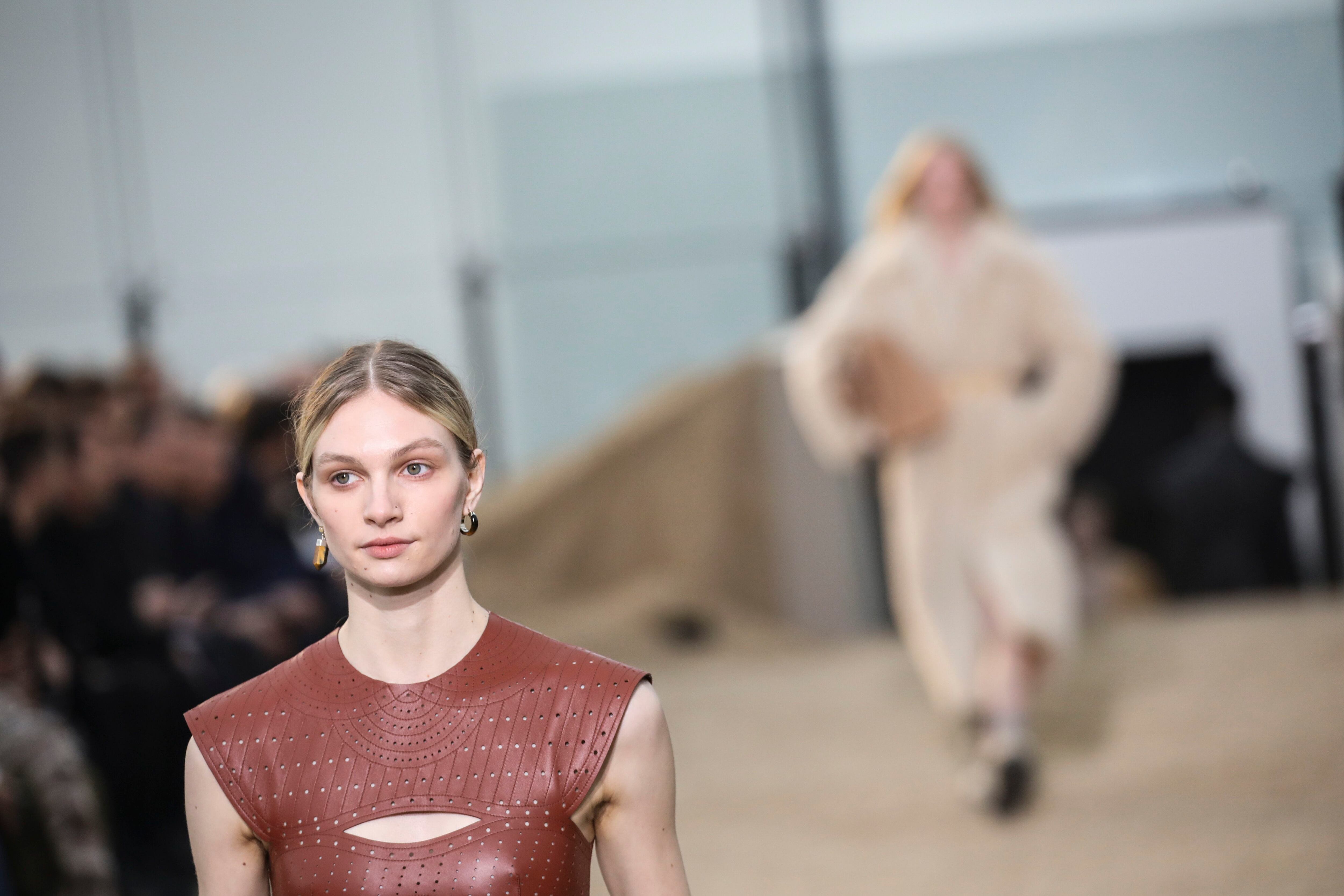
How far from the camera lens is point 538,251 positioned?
10.4 m

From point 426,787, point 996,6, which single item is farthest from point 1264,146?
point 426,787

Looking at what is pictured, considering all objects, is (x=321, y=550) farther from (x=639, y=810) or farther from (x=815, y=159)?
(x=815, y=159)

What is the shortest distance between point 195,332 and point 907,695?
489 centimetres

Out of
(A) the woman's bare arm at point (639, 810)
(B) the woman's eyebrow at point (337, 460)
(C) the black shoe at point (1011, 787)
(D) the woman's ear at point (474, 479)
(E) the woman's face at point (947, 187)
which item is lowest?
(C) the black shoe at point (1011, 787)

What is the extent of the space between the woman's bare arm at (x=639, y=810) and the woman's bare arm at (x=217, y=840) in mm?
250

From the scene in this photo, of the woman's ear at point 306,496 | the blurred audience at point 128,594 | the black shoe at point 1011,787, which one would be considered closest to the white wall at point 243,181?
the blurred audience at point 128,594

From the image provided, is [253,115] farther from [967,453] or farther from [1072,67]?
[967,453]

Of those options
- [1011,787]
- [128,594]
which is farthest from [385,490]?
[1011,787]

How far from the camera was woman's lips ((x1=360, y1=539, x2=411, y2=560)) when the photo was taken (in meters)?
1.14

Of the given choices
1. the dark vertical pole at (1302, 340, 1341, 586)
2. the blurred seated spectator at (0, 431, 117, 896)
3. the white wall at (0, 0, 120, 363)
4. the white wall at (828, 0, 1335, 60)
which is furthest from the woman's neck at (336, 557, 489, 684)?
the white wall at (828, 0, 1335, 60)

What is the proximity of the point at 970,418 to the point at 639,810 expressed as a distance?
385cm

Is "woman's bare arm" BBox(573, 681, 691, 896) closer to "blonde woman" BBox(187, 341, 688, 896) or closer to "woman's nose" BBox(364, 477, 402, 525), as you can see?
"blonde woman" BBox(187, 341, 688, 896)

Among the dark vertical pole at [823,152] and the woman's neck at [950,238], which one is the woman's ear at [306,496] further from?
the dark vertical pole at [823,152]

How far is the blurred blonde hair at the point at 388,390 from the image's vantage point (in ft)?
3.78
